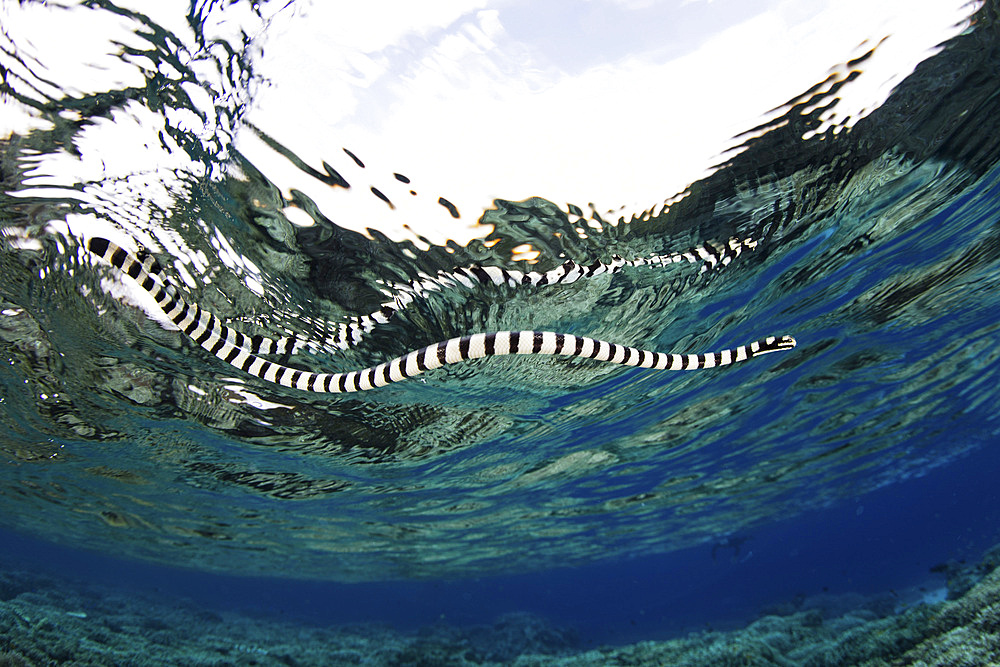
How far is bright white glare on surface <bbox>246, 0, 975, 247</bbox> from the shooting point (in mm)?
4285

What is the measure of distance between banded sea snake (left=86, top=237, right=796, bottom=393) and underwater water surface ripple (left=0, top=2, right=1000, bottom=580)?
0.22m

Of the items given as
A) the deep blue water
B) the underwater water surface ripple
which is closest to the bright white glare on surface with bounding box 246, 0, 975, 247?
the underwater water surface ripple

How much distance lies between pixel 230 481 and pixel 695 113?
53.6ft

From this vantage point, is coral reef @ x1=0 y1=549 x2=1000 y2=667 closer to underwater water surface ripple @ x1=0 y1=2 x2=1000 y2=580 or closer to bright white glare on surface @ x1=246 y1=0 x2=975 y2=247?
underwater water surface ripple @ x1=0 y1=2 x2=1000 y2=580

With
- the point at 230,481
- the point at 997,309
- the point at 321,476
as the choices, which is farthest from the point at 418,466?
the point at 997,309

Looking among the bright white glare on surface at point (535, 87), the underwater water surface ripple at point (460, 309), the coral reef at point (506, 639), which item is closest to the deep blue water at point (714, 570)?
the coral reef at point (506, 639)

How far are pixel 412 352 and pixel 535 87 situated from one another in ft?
12.1

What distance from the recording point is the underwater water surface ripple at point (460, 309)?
201 inches

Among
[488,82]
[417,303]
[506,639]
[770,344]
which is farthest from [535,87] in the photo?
[506,639]

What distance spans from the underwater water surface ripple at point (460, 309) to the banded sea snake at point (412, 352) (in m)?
0.22

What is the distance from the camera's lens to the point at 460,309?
780cm

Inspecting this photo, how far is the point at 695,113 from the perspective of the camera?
201 inches

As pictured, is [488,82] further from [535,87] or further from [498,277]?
[498,277]

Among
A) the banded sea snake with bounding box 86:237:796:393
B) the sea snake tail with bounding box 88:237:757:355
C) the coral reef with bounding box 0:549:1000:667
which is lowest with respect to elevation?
the coral reef with bounding box 0:549:1000:667
